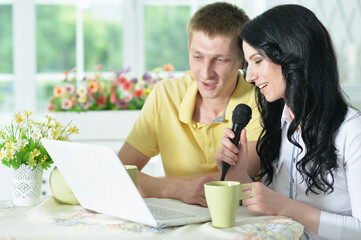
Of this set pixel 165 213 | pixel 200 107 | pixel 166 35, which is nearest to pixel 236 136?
pixel 165 213

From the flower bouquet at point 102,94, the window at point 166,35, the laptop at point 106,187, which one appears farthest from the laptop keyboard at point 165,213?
the window at point 166,35

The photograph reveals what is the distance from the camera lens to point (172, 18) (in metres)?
3.96

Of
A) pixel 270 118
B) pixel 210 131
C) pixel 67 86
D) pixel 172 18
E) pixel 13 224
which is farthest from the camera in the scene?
pixel 172 18

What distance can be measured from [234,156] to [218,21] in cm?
54

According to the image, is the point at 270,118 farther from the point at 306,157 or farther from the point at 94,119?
the point at 94,119

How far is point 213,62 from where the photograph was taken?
174 centimetres

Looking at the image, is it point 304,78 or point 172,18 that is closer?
point 304,78

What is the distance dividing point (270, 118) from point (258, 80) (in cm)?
20

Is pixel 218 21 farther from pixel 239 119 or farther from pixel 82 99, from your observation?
pixel 82 99

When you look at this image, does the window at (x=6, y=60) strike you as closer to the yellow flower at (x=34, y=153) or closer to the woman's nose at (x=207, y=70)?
the woman's nose at (x=207, y=70)

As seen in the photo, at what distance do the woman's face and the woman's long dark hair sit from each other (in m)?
0.01

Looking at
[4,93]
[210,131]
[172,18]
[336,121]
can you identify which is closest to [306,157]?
[336,121]

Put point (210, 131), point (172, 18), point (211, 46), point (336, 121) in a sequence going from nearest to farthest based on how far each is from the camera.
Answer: point (336, 121), point (211, 46), point (210, 131), point (172, 18)

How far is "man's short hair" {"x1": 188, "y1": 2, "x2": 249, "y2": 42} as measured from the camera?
172cm
